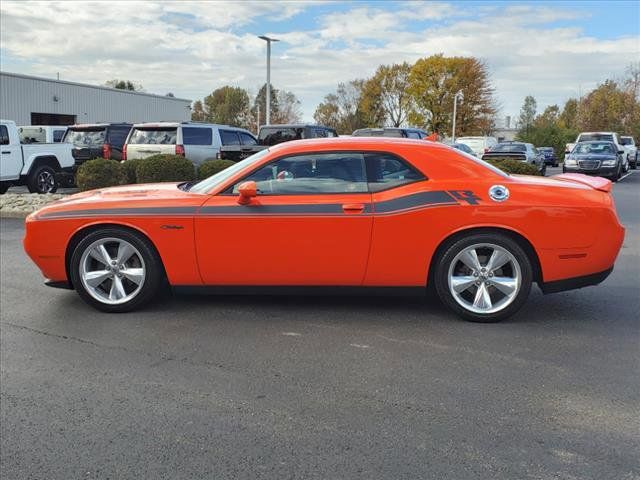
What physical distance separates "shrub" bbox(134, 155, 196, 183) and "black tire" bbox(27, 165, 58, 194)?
3.64m

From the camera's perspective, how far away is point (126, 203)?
204 inches

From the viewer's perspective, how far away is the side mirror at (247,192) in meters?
4.82

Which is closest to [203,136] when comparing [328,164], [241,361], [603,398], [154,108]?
[328,164]

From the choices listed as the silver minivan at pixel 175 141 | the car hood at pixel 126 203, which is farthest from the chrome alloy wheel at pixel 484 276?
the silver minivan at pixel 175 141

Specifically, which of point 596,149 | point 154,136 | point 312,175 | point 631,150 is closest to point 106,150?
point 154,136

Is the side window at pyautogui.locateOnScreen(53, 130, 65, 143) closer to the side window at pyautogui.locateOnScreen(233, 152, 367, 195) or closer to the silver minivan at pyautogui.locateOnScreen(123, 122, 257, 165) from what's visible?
the silver minivan at pyautogui.locateOnScreen(123, 122, 257, 165)

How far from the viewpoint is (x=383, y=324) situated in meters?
4.94

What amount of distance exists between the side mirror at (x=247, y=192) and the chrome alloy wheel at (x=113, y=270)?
1.00 metres

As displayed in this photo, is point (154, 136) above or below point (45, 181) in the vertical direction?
above

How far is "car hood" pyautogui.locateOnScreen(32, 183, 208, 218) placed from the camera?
16.7 ft

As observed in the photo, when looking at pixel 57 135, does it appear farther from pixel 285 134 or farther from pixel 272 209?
pixel 272 209

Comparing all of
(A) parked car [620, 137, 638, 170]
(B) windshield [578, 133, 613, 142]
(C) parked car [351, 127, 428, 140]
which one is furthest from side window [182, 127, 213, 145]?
(A) parked car [620, 137, 638, 170]

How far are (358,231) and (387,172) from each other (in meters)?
0.57

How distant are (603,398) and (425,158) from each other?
2290 mm
